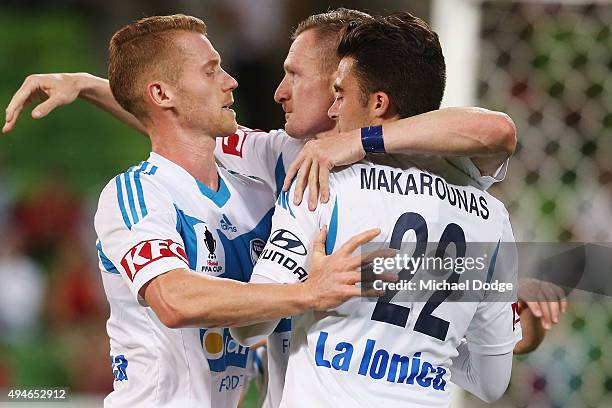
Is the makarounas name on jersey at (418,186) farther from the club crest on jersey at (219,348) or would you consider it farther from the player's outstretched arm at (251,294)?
the club crest on jersey at (219,348)

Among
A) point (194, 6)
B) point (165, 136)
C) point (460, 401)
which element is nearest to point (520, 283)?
point (165, 136)

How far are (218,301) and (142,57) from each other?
1023 mm

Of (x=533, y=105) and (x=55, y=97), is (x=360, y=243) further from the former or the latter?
(x=533, y=105)

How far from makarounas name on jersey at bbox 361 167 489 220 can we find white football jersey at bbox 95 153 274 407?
0.59m

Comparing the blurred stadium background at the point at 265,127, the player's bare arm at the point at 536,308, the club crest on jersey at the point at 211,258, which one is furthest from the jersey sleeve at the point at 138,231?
the blurred stadium background at the point at 265,127

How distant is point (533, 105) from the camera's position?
5301 mm

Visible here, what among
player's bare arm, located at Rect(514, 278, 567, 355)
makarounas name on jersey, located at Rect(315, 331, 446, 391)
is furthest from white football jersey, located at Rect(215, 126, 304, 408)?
player's bare arm, located at Rect(514, 278, 567, 355)

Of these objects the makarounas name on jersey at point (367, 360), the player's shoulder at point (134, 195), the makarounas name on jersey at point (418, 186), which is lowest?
the makarounas name on jersey at point (367, 360)

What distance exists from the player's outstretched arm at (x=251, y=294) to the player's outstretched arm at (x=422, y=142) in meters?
0.19

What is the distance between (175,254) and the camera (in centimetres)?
271

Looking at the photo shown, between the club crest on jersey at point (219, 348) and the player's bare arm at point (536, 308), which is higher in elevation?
the player's bare arm at point (536, 308)

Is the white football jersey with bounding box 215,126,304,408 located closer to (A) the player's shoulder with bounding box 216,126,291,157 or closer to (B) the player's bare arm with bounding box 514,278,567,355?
(A) the player's shoulder with bounding box 216,126,291,157

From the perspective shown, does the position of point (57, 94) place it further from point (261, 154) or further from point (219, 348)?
point (219, 348)

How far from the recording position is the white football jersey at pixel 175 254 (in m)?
2.81
